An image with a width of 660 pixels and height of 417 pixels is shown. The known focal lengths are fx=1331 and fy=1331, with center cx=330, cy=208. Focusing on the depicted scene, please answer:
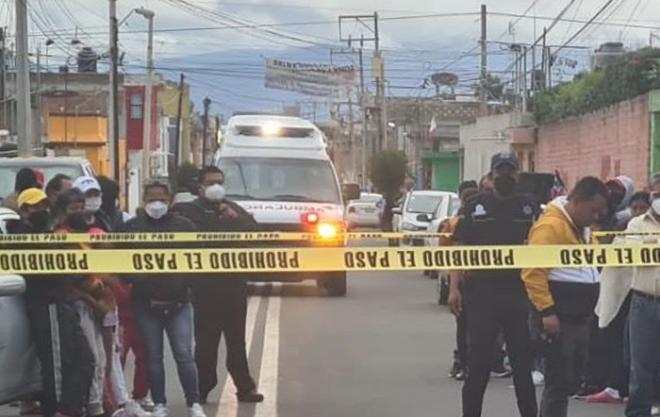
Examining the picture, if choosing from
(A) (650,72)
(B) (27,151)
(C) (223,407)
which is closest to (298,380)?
(C) (223,407)

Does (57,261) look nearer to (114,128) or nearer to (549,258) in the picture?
(549,258)

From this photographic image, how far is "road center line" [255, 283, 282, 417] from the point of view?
405 inches

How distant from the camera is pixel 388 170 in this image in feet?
234

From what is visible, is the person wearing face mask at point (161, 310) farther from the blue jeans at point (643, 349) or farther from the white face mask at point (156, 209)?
the blue jeans at point (643, 349)

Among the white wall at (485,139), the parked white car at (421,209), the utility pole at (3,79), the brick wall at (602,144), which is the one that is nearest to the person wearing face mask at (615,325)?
the parked white car at (421,209)

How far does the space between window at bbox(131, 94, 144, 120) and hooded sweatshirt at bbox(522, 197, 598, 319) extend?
71112 mm

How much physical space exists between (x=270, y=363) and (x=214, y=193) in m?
2.93

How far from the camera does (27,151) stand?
2764cm

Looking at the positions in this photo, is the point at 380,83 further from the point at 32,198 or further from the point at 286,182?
the point at 32,198

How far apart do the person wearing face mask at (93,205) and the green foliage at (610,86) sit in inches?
857

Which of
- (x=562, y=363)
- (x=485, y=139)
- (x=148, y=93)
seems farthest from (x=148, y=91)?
(x=562, y=363)

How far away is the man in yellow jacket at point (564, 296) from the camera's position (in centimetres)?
810

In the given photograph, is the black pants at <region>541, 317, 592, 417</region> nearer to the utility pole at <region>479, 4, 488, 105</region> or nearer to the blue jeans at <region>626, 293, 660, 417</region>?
the blue jeans at <region>626, 293, 660, 417</region>

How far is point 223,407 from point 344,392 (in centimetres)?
123
